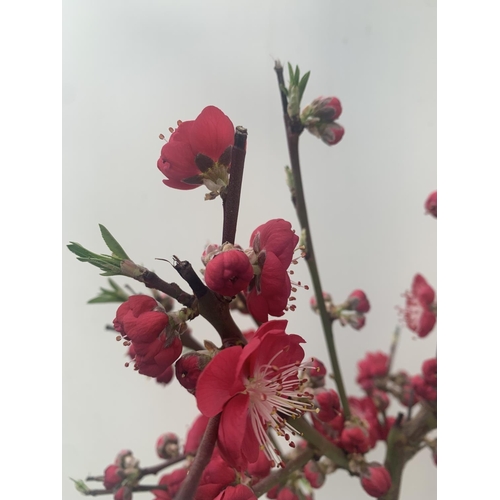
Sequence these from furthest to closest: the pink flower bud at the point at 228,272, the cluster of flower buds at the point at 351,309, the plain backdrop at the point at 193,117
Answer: the cluster of flower buds at the point at 351,309 → the plain backdrop at the point at 193,117 → the pink flower bud at the point at 228,272

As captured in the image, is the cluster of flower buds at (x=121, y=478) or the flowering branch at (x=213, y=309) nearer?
the flowering branch at (x=213, y=309)

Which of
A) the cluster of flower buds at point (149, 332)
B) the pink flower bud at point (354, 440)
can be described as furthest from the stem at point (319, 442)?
the cluster of flower buds at point (149, 332)

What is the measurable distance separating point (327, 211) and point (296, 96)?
21 centimetres

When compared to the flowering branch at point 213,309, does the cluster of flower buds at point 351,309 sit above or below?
above

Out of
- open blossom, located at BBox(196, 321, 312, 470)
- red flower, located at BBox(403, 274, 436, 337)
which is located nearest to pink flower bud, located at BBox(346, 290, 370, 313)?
red flower, located at BBox(403, 274, 436, 337)

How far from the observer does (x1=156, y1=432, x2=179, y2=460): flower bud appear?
17.2 inches

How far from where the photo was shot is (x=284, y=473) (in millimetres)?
358

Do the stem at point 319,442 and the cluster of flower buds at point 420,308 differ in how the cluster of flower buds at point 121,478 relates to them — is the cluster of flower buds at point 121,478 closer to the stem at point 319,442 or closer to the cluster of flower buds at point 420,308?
the stem at point 319,442

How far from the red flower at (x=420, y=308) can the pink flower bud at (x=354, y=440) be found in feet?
0.67

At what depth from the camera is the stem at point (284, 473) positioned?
33 centimetres

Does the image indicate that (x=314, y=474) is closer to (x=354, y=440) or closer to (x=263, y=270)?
(x=354, y=440)

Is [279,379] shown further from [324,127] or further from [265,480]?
[324,127]

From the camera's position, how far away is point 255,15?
431 mm

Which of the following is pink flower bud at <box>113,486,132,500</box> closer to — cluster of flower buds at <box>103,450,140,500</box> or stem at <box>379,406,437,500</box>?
cluster of flower buds at <box>103,450,140,500</box>
